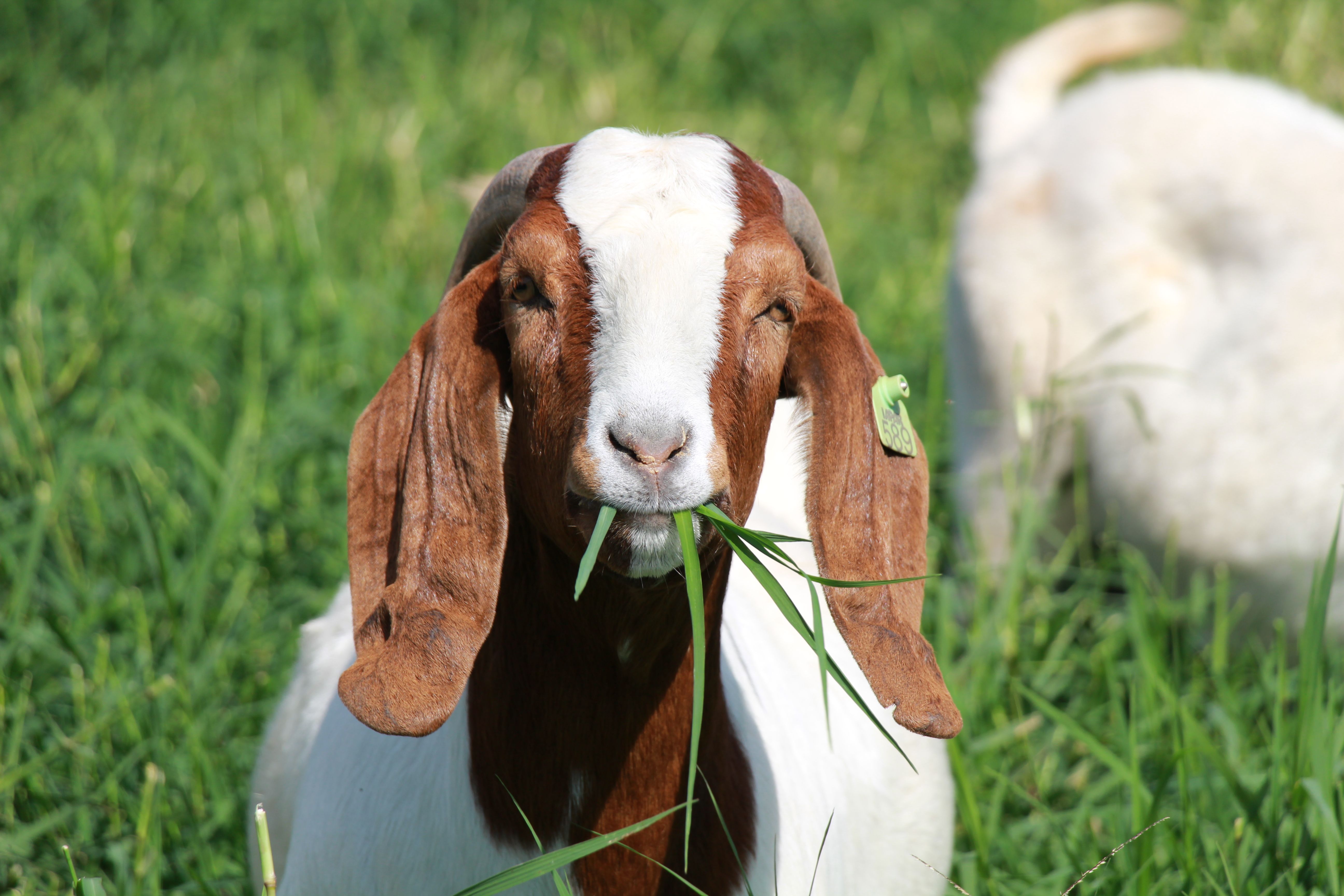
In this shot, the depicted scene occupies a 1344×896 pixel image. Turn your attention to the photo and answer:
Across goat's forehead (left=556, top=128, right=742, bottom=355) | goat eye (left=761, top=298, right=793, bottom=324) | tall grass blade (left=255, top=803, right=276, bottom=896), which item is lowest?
tall grass blade (left=255, top=803, right=276, bottom=896)

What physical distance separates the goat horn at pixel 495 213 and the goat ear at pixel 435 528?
13 cm

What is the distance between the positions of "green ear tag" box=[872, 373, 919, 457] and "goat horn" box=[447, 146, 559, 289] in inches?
21.1

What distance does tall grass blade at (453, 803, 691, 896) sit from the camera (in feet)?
5.31

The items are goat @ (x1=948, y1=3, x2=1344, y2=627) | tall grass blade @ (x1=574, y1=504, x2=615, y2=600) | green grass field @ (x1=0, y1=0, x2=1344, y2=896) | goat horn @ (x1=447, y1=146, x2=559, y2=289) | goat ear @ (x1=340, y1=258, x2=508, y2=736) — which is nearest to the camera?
tall grass blade @ (x1=574, y1=504, x2=615, y2=600)

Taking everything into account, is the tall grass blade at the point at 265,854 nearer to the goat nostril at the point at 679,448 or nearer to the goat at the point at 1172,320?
the goat nostril at the point at 679,448

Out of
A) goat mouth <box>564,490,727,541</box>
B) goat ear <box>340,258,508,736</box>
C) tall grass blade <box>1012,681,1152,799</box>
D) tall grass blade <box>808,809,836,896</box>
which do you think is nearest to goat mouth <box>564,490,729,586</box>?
goat mouth <box>564,490,727,541</box>

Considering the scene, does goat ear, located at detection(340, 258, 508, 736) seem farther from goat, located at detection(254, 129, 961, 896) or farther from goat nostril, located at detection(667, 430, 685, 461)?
goat nostril, located at detection(667, 430, 685, 461)

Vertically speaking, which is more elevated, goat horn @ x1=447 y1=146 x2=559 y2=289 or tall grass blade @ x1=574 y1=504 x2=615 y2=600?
goat horn @ x1=447 y1=146 x2=559 y2=289

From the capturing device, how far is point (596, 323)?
5.18 feet

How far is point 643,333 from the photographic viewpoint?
155cm

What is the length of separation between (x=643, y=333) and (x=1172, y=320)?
2.54 meters

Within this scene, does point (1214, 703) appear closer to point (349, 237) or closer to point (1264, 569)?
point (1264, 569)

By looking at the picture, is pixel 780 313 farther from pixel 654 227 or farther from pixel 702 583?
pixel 702 583

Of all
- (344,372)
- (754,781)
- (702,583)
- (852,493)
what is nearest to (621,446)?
(702,583)
